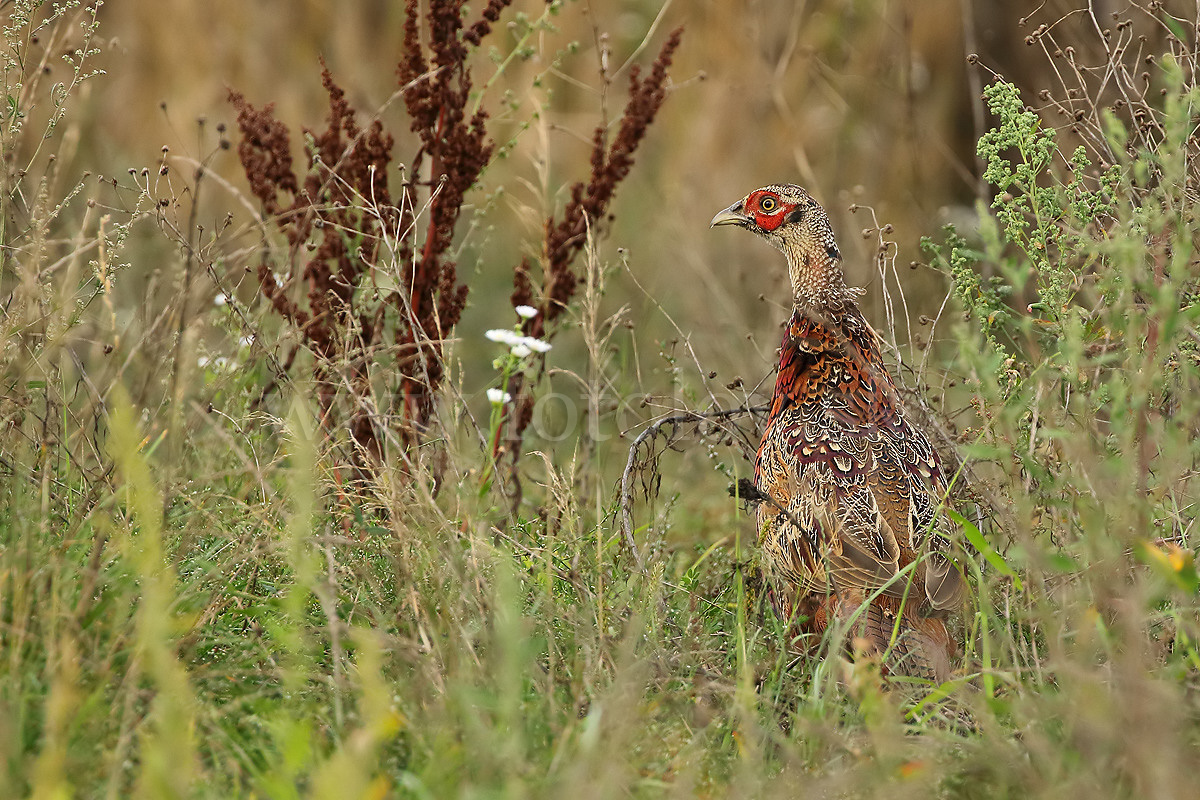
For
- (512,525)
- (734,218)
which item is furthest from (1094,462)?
(734,218)

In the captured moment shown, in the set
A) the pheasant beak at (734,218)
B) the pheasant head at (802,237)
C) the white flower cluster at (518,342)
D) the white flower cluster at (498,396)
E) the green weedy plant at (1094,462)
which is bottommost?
the green weedy plant at (1094,462)

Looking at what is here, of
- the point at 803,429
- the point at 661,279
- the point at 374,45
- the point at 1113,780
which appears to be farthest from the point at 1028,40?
the point at 374,45

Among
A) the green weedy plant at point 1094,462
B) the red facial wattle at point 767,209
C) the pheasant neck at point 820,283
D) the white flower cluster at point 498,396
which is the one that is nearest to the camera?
the green weedy plant at point 1094,462

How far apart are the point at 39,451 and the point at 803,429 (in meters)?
2.09

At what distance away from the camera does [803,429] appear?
11.5 feet

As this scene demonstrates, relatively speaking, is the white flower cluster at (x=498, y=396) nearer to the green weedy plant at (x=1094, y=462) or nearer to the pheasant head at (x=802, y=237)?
the pheasant head at (x=802, y=237)

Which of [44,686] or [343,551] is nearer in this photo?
[44,686]

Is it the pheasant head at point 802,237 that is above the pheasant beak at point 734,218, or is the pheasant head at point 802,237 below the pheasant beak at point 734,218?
below

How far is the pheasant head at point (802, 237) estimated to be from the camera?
12.5 feet

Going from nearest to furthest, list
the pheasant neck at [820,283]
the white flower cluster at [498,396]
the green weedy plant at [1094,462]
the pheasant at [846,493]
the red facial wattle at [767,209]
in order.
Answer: the green weedy plant at [1094,462]
the pheasant at [846,493]
the white flower cluster at [498,396]
the pheasant neck at [820,283]
the red facial wattle at [767,209]

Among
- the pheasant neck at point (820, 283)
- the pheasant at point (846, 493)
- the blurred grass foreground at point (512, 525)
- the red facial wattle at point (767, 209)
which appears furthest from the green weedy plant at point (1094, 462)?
the red facial wattle at point (767, 209)

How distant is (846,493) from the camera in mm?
3348

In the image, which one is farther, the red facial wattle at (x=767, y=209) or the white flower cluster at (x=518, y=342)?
the red facial wattle at (x=767, y=209)

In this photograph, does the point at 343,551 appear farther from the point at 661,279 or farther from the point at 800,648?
the point at 661,279
